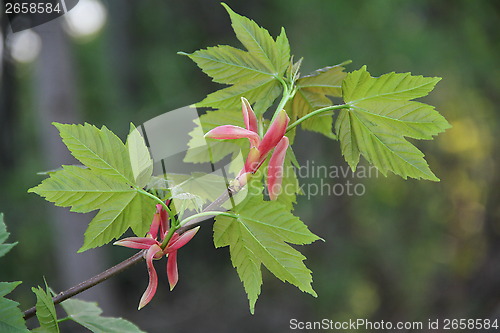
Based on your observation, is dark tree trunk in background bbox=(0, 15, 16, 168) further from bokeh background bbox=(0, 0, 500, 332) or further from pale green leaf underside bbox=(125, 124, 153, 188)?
pale green leaf underside bbox=(125, 124, 153, 188)

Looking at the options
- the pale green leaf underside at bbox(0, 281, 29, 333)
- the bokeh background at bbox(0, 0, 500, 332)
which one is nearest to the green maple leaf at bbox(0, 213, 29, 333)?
the pale green leaf underside at bbox(0, 281, 29, 333)

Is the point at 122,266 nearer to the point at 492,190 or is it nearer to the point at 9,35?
the point at 9,35

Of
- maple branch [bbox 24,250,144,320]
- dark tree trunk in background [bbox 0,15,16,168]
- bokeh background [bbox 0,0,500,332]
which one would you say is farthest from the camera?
dark tree trunk in background [bbox 0,15,16,168]

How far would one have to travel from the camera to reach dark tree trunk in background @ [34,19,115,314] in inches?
80.4

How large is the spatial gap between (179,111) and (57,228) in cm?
214

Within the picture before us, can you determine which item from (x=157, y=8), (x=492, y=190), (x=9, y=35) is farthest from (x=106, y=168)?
(x=157, y=8)

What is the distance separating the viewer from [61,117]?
202 cm

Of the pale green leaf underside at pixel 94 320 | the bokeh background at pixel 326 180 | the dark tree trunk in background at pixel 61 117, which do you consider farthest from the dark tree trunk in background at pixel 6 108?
the pale green leaf underside at pixel 94 320

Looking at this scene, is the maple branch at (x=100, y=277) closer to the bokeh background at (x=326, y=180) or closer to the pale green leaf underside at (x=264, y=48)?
the pale green leaf underside at (x=264, y=48)

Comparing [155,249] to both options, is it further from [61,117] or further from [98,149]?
[61,117]

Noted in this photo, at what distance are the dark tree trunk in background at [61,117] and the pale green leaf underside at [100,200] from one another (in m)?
1.89

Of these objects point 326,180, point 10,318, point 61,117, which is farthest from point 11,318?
point 326,180

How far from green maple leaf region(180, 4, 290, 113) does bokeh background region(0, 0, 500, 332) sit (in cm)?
168

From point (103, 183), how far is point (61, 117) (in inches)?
76.7
